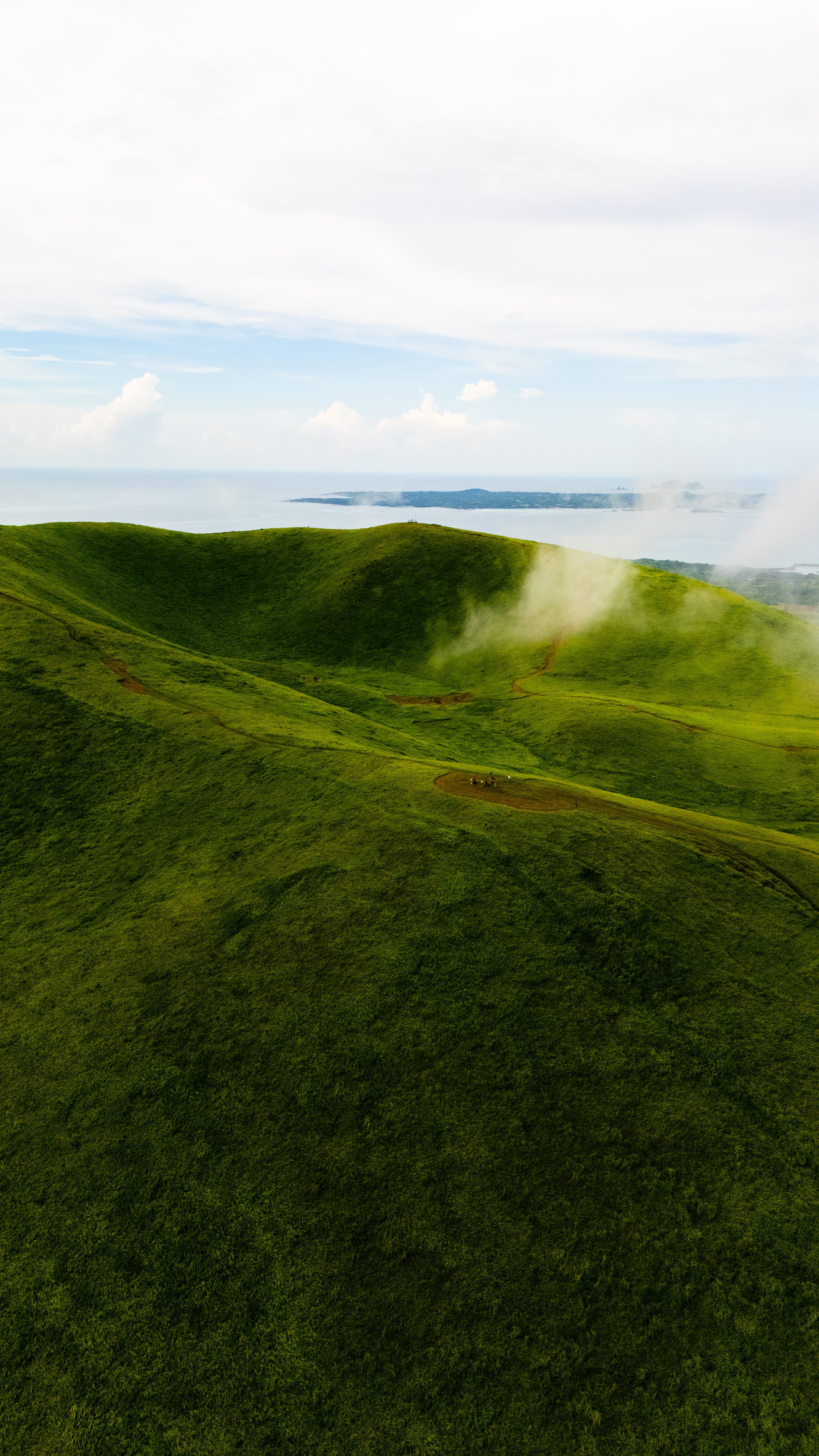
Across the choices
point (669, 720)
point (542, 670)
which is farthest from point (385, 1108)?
point (542, 670)

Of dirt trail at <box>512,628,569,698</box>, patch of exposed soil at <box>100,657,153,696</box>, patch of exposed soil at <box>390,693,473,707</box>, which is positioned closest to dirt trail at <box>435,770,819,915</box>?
patch of exposed soil at <box>100,657,153,696</box>

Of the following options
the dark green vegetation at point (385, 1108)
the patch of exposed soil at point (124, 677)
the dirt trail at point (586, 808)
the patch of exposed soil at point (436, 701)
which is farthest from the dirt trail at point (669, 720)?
the patch of exposed soil at point (124, 677)

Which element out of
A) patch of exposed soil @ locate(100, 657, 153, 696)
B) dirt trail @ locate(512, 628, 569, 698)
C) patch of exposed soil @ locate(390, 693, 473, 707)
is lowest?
patch of exposed soil @ locate(390, 693, 473, 707)

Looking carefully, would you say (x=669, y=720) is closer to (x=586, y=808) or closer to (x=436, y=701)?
(x=436, y=701)

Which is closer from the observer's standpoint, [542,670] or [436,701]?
[436,701]

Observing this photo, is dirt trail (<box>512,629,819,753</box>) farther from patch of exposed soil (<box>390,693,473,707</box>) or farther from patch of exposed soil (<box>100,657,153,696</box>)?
patch of exposed soil (<box>100,657,153,696</box>)

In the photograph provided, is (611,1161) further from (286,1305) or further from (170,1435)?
(170,1435)
